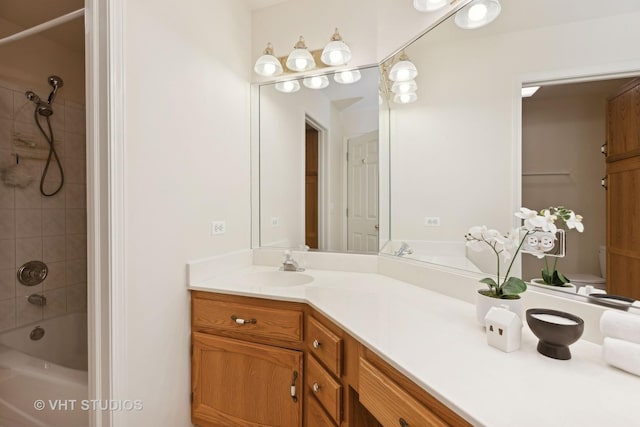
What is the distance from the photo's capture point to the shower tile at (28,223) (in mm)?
1690

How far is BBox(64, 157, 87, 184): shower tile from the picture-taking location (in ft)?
6.33

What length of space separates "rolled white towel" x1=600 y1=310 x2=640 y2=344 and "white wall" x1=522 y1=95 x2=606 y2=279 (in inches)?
6.8

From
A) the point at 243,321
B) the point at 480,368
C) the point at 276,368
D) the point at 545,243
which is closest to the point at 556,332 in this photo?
the point at 480,368

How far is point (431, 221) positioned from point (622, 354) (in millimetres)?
831

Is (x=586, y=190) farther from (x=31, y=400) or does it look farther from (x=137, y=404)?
(x=31, y=400)

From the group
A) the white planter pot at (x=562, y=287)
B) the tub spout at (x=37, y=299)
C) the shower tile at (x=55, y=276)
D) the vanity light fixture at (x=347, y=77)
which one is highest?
the vanity light fixture at (x=347, y=77)

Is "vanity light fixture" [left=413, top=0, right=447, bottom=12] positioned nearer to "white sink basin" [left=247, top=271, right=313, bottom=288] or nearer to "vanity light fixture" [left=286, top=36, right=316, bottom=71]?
"vanity light fixture" [left=286, top=36, right=316, bottom=71]

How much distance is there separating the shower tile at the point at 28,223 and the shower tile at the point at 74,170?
290 millimetres

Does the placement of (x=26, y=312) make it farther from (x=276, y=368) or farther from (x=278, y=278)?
(x=276, y=368)

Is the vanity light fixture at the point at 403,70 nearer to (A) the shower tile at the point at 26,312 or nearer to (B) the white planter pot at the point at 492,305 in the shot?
(B) the white planter pot at the point at 492,305

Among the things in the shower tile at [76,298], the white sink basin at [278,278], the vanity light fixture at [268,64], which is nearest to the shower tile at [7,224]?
the shower tile at [76,298]

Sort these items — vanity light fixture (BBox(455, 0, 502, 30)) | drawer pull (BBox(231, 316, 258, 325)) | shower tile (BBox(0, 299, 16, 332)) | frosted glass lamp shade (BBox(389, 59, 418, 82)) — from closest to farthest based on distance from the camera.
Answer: vanity light fixture (BBox(455, 0, 502, 30)), drawer pull (BBox(231, 316, 258, 325)), frosted glass lamp shade (BBox(389, 59, 418, 82)), shower tile (BBox(0, 299, 16, 332))

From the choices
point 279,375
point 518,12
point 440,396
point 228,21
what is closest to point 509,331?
point 440,396

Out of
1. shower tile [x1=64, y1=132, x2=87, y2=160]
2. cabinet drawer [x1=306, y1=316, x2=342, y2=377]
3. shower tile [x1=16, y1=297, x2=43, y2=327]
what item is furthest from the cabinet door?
shower tile [x1=64, y1=132, x2=87, y2=160]
